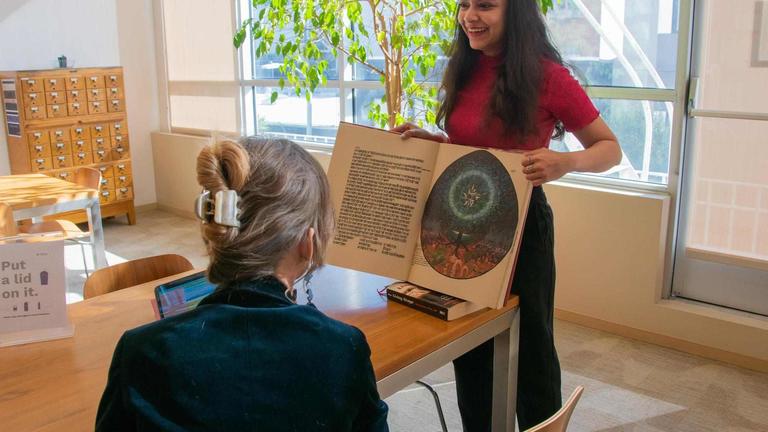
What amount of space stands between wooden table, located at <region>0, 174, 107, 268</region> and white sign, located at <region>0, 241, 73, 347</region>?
198 cm

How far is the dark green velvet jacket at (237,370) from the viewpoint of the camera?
0.94m

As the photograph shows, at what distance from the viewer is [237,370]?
37.8 inches

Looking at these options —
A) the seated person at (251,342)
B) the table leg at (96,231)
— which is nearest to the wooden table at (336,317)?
the seated person at (251,342)

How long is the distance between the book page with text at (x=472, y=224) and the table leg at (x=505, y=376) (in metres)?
0.17

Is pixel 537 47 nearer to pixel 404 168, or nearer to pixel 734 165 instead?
pixel 404 168

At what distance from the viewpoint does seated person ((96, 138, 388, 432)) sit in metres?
0.94

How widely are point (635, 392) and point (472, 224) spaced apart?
1687mm

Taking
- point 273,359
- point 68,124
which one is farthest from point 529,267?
point 68,124

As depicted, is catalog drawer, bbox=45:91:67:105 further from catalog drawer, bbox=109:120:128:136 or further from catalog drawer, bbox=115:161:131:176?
catalog drawer, bbox=115:161:131:176

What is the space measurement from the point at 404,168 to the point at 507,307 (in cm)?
40

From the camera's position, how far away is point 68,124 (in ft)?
17.9

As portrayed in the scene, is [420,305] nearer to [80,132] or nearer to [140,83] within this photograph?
[80,132]

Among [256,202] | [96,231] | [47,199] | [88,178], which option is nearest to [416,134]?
[256,202]

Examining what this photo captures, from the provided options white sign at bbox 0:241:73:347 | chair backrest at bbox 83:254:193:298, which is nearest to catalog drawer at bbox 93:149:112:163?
chair backrest at bbox 83:254:193:298
